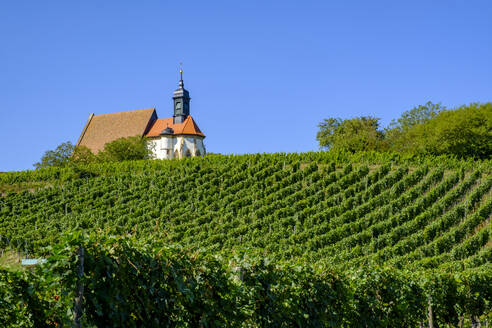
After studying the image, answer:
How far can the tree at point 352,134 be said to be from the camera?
3650 cm

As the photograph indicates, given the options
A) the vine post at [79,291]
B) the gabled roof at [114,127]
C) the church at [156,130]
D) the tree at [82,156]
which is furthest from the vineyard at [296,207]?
the gabled roof at [114,127]

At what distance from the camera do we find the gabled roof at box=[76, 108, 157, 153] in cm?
5034

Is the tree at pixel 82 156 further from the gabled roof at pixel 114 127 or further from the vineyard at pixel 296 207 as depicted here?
the vineyard at pixel 296 207

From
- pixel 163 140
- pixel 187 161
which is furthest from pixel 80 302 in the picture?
pixel 163 140

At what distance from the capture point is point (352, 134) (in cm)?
4338

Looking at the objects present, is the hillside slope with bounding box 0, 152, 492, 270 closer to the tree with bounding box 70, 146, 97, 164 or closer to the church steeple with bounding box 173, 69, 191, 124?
the tree with bounding box 70, 146, 97, 164

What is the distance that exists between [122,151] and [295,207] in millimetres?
23696

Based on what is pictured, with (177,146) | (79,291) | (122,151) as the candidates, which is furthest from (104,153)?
(79,291)

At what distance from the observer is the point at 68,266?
3236mm

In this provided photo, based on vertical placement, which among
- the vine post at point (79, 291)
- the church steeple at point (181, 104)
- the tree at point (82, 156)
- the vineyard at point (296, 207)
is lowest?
the vine post at point (79, 291)

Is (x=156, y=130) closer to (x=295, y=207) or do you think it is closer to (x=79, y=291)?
(x=295, y=207)

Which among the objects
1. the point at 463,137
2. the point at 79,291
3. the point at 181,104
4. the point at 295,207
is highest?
the point at 181,104

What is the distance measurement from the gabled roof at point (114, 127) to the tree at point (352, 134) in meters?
18.1

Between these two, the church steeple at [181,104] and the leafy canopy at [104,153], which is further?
the church steeple at [181,104]
